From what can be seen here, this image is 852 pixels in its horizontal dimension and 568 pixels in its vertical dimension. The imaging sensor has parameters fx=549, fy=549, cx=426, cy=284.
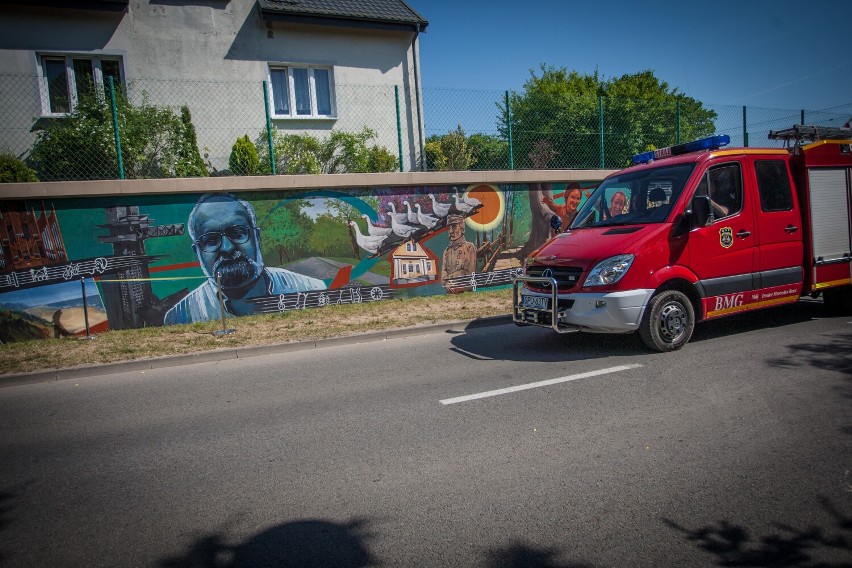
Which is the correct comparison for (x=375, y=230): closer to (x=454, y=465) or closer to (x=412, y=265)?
(x=412, y=265)

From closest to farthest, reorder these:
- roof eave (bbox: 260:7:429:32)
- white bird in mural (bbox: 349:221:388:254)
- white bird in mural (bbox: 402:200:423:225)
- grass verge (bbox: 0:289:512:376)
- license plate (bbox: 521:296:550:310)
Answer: license plate (bbox: 521:296:550:310)
grass verge (bbox: 0:289:512:376)
white bird in mural (bbox: 349:221:388:254)
white bird in mural (bbox: 402:200:423:225)
roof eave (bbox: 260:7:429:32)

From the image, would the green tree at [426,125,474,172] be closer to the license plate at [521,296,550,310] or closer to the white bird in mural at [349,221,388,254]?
the white bird in mural at [349,221,388,254]

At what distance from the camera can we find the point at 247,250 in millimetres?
10602

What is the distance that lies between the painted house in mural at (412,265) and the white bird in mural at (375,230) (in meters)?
0.44

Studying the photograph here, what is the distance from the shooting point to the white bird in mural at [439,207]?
11991 millimetres

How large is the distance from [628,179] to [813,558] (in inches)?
219

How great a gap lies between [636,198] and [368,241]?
19.3ft

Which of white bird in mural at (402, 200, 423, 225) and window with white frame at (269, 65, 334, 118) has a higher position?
window with white frame at (269, 65, 334, 118)

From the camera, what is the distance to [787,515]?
3.07 meters

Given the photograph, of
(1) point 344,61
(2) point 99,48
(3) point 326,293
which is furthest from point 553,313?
(2) point 99,48

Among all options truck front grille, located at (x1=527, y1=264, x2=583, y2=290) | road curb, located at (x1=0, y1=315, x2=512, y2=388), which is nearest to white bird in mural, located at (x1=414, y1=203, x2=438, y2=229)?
road curb, located at (x1=0, y1=315, x2=512, y2=388)

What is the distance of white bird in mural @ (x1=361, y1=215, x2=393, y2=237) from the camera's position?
11.5 meters

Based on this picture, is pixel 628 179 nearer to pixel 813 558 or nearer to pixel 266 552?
pixel 813 558

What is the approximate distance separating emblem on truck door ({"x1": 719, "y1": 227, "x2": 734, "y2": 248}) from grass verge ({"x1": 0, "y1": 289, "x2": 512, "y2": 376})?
12.5ft
